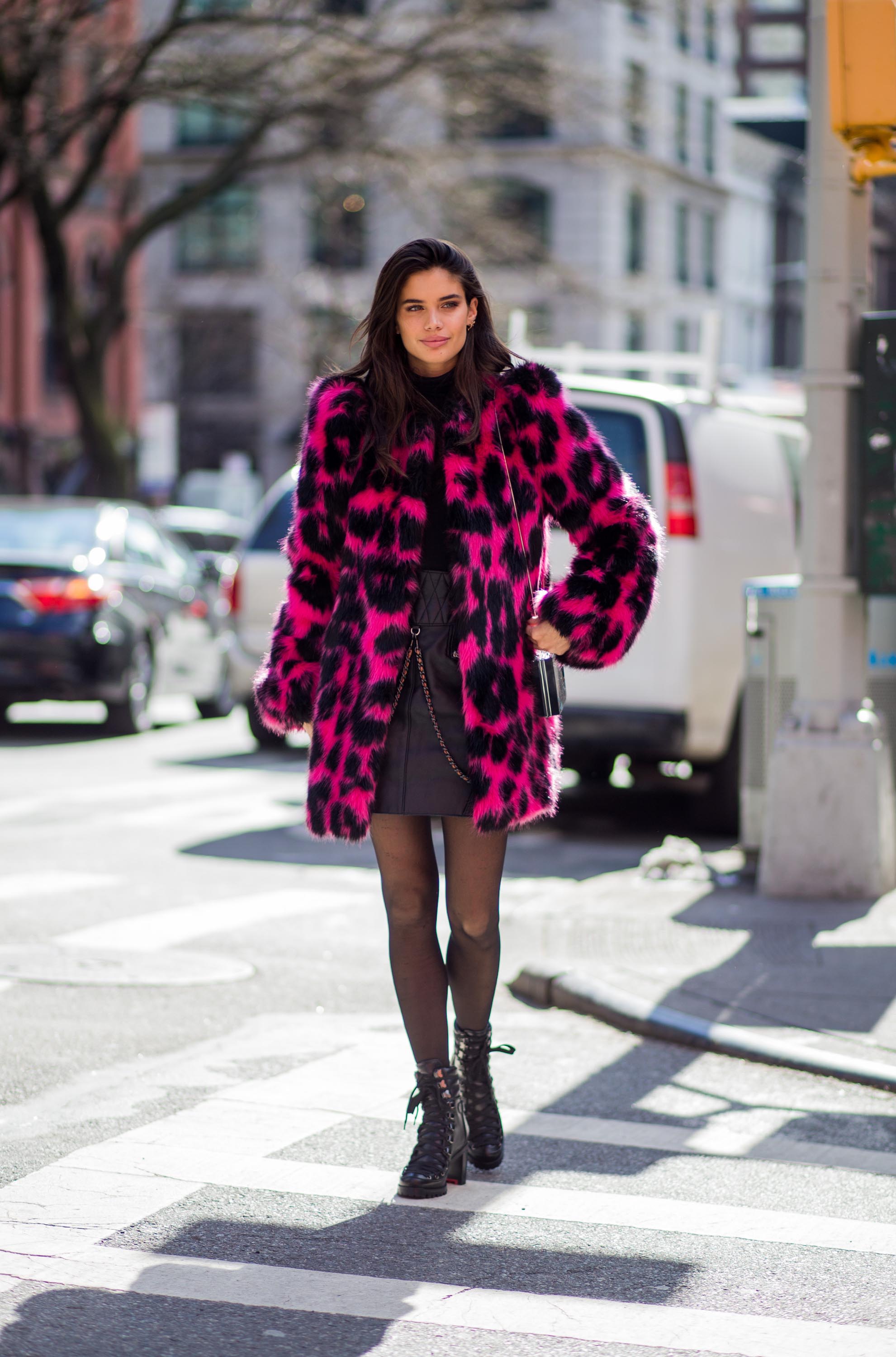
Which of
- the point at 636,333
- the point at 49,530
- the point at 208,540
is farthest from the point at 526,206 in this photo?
the point at 49,530

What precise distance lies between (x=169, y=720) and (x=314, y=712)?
12.7 metres

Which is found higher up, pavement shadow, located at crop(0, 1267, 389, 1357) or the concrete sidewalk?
pavement shadow, located at crop(0, 1267, 389, 1357)

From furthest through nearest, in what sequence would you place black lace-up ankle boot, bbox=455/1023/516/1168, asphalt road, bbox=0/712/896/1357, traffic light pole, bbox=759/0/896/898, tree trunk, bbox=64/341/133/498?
tree trunk, bbox=64/341/133/498, traffic light pole, bbox=759/0/896/898, black lace-up ankle boot, bbox=455/1023/516/1168, asphalt road, bbox=0/712/896/1357

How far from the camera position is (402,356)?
4352 millimetres

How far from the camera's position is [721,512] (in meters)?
9.69

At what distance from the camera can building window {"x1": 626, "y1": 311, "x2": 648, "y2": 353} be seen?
58.1m

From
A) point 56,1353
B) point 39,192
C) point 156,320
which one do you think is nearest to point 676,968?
point 56,1353

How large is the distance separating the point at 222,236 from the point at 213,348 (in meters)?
10.3

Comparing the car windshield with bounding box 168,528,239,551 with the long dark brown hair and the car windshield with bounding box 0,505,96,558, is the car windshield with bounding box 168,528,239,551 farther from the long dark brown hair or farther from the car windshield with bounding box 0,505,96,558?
the long dark brown hair

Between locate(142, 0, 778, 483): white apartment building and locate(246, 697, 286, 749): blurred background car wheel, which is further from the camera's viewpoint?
locate(142, 0, 778, 483): white apartment building

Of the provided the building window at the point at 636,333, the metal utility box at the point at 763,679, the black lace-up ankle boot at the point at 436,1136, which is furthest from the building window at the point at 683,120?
the black lace-up ankle boot at the point at 436,1136

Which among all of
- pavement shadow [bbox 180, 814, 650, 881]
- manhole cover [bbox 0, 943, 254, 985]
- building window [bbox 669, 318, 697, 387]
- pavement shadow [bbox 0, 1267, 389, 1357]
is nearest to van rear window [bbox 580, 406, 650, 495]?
pavement shadow [bbox 180, 814, 650, 881]

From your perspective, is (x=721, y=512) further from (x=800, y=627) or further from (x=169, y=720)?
(x=169, y=720)

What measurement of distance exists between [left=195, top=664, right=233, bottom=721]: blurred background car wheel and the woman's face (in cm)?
1264
